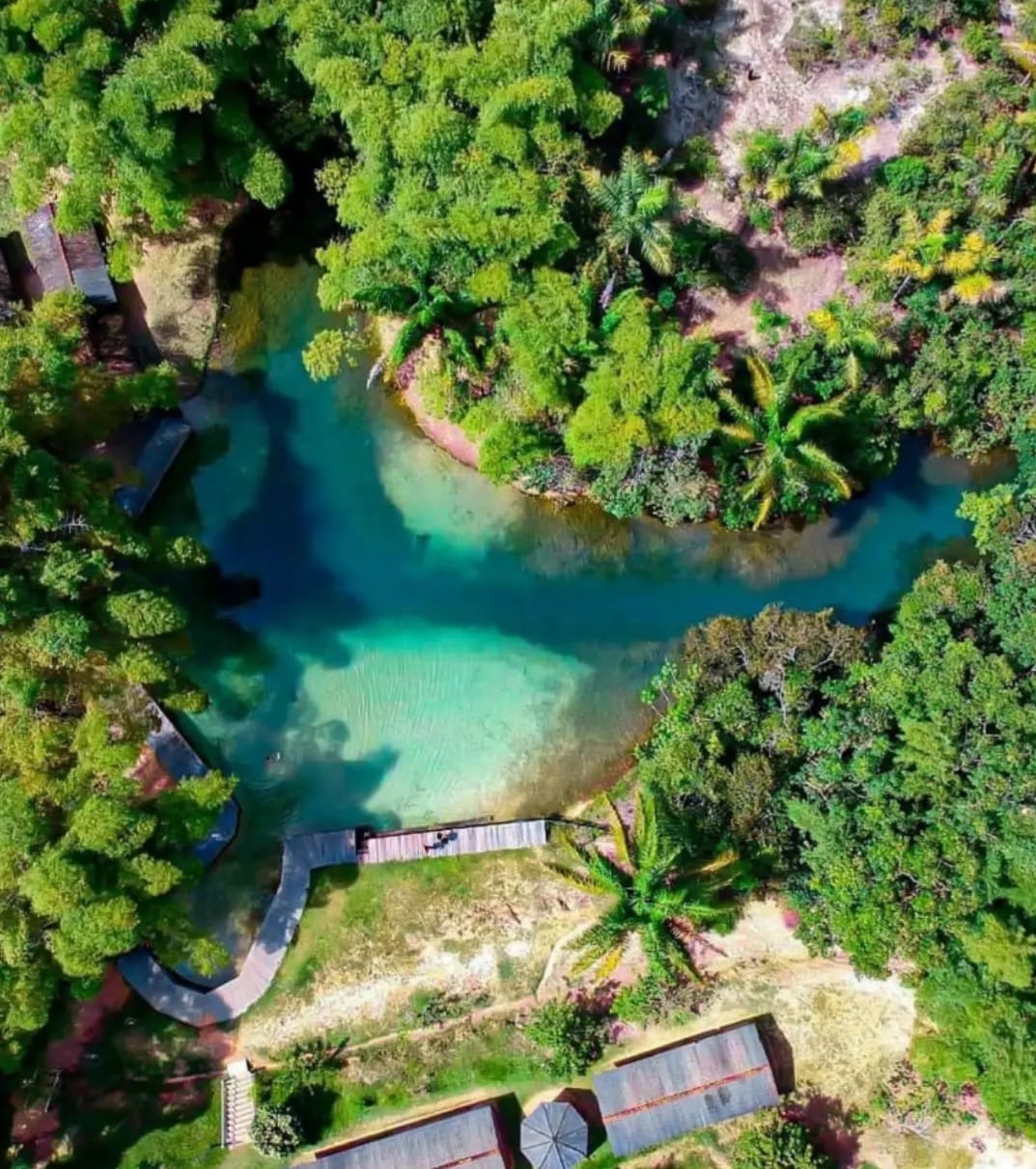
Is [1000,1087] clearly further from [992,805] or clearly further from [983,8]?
[983,8]

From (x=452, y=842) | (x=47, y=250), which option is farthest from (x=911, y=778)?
(x=47, y=250)

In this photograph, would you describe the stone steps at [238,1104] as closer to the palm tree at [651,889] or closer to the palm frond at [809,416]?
the palm tree at [651,889]

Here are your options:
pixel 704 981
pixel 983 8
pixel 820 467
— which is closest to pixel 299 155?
pixel 820 467

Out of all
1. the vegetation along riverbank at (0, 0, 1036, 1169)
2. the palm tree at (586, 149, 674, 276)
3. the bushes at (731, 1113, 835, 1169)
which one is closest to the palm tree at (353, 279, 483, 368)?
the vegetation along riverbank at (0, 0, 1036, 1169)

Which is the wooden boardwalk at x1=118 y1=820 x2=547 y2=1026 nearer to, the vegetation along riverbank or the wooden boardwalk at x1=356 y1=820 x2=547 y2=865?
the wooden boardwalk at x1=356 y1=820 x2=547 y2=865

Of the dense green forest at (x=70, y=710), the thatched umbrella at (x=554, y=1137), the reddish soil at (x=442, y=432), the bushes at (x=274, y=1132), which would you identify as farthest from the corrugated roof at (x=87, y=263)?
the thatched umbrella at (x=554, y=1137)

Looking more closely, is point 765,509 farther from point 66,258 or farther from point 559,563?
point 66,258
